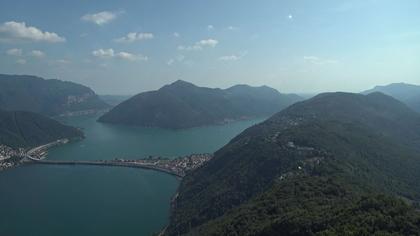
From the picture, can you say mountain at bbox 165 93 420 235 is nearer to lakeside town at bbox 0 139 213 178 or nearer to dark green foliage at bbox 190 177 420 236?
dark green foliage at bbox 190 177 420 236

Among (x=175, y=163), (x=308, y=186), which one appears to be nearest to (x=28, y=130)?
(x=175, y=163)

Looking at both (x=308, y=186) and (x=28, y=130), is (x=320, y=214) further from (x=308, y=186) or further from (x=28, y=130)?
(x=28, y=130)

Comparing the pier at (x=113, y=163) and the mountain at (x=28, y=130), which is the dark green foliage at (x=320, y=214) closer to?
the pier at (x=113, y=163)

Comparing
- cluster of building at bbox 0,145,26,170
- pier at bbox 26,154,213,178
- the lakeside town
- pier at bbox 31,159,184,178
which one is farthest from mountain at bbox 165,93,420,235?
cluster of building at bbox 0,145,26,170

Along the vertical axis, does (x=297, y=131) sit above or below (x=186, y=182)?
above

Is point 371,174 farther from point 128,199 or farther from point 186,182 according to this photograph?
point 128,199

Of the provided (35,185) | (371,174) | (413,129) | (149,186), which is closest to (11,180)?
(35,185)
